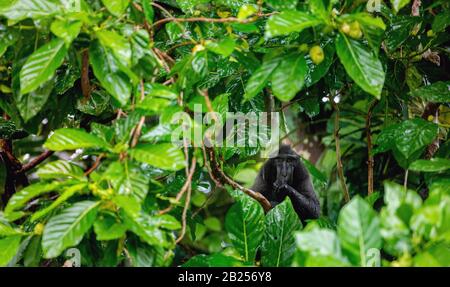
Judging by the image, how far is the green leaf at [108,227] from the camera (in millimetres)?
1378

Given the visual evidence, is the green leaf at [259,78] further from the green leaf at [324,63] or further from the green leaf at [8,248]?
the green leaf at [8,248]

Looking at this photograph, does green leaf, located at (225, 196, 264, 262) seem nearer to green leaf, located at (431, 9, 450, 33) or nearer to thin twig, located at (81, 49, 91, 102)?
thin twig, located at (81, 49, 91, 102)

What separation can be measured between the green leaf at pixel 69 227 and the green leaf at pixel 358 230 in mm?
596

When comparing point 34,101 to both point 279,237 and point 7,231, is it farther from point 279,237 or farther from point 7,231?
point 279,237

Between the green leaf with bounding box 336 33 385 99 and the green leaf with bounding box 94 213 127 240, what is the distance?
727 mm

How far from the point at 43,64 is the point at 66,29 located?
0.37 feet

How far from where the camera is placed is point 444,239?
126 centimetres

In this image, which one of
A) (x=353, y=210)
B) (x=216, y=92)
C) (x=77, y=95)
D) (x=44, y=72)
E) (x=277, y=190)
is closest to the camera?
(x=353, y=210)

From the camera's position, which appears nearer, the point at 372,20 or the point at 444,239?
the point at 444,239

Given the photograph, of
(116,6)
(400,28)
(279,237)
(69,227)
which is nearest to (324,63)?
(400,28)

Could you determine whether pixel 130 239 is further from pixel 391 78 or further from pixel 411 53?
pixel 411 53

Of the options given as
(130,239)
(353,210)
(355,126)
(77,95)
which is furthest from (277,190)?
(353,210)

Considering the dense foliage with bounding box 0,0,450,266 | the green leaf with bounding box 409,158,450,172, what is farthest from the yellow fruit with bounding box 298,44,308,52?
the green leaf with bounding box 409,158,450,172

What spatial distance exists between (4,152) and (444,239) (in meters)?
1.73
